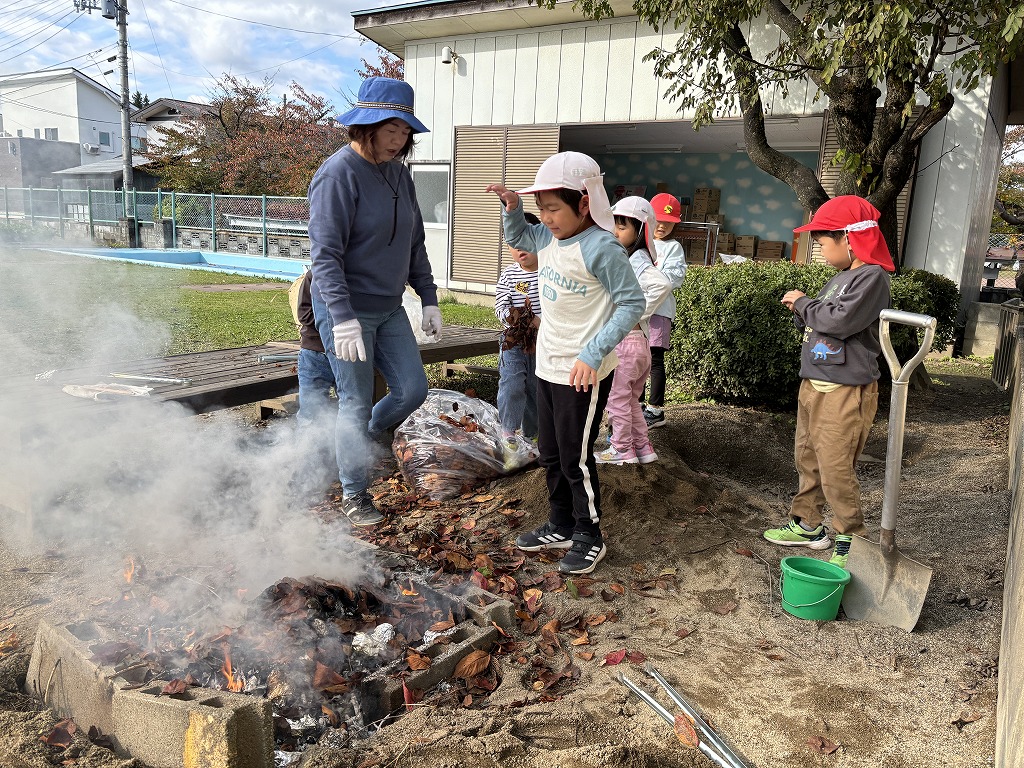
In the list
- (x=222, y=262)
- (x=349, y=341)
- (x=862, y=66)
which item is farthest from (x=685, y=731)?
(x=222, y=262)

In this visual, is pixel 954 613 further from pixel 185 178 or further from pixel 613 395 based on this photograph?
pixel 185 178

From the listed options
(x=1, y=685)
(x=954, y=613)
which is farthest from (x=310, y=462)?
(x=954, y=613)

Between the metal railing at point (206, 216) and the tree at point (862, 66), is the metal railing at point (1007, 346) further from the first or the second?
the metal railing at point (206, 216)

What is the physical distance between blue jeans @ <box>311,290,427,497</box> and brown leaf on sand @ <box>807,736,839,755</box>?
7.74 ft

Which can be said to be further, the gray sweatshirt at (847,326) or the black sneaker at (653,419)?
the black sneaker at (653,419)

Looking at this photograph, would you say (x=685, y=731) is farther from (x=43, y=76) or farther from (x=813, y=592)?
(x=43, y=76)

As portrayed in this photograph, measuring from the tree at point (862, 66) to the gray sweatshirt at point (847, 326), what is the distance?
2.63m

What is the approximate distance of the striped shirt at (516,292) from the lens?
4.64 metres

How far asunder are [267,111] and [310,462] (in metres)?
29.1

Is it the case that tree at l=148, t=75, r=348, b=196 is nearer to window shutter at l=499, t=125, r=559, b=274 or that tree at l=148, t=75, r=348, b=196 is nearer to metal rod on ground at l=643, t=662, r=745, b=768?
window shutter at l=499, t=125, r=559, b=274

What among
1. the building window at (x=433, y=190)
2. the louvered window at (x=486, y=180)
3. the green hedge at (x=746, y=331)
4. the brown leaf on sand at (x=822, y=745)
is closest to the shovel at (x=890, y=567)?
the brown leaf on sand at (x=822, y=745)

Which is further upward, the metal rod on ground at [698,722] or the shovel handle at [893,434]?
the shovel handle at [893,434]

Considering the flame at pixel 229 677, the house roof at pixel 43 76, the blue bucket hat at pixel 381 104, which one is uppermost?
the house roof at pixel 43 76

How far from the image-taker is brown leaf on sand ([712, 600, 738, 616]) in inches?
124
